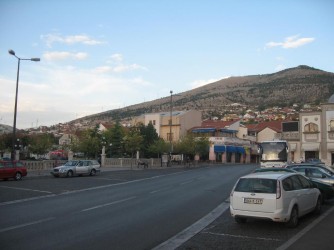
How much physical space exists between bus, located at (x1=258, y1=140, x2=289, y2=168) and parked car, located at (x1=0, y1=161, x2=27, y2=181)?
19.6 meters

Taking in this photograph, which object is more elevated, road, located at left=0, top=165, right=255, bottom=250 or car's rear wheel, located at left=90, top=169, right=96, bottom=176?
car's rear wheel, located at left=90, top=169, right=96, bottom=176

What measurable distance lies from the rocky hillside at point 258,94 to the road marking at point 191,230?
124549mm

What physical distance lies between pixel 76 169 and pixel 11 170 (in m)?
7.64

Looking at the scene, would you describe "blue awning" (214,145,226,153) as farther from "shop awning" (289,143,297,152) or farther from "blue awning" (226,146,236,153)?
"shop awning" (289,143,297,152)

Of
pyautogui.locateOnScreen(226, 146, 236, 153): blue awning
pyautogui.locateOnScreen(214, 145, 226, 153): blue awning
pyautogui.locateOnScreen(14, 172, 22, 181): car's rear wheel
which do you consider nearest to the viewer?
pyautogui.locateOnScreen(14, 172, 22, 181): car's rear wheel

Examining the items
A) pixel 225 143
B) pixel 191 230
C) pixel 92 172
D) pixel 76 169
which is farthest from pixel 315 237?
pixel 225 143

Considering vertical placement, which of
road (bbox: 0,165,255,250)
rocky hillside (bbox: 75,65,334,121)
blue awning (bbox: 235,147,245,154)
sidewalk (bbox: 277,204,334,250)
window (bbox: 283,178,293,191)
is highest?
rocky hillside (bbox: 75,65,334,121)

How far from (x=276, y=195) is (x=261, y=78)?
18777 centimetres

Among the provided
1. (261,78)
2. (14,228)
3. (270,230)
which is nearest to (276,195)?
(270,230)

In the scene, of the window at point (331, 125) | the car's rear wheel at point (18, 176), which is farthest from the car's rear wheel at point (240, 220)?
the window at point (331, 125)

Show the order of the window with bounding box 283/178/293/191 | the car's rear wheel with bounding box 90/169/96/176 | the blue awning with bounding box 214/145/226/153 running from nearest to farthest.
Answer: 1. the window with bounding box 283/178/293/191
2. the car's rear wheel with bounding box 90/169/96/176
3. the blue awning with bounding box 214/145/226/153

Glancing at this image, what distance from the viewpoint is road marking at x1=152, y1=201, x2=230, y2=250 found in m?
9.27

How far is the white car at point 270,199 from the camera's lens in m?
10.9

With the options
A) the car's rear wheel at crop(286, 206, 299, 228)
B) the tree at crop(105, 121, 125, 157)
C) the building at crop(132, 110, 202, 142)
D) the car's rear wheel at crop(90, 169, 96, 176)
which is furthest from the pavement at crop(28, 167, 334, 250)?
the building at crop(132, 110, 202, 142)
